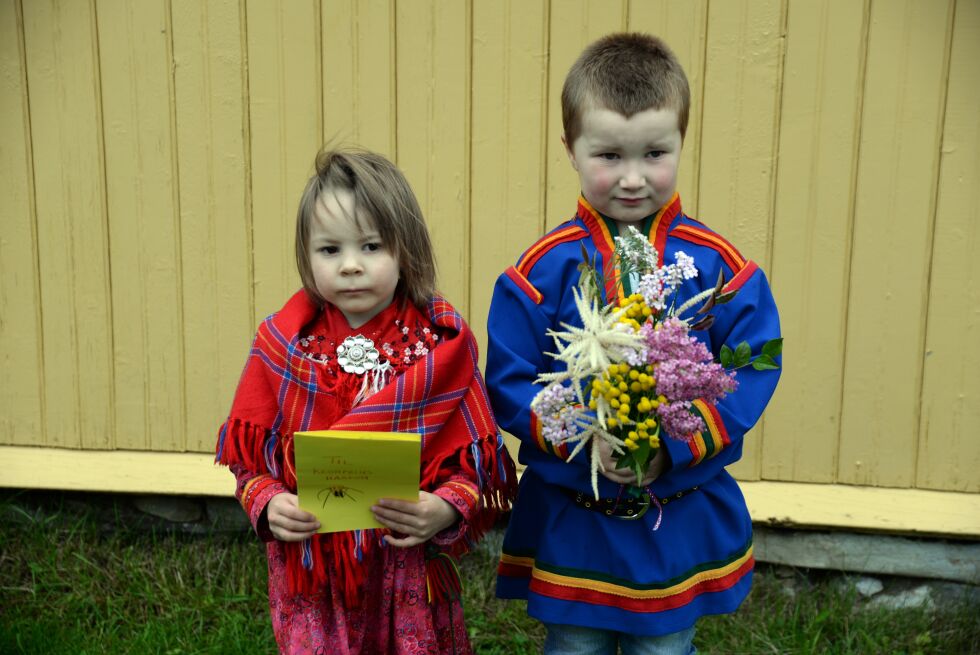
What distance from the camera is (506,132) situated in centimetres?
328

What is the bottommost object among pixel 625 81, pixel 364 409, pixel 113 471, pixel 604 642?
pixel 113 471

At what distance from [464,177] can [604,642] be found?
1.78 m

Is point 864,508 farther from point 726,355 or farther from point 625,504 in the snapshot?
point 726,355

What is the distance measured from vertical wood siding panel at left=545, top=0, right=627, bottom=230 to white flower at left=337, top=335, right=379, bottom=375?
145cm

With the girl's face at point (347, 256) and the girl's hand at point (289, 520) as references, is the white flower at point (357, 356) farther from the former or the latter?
the girl's hand at point (289, 520)

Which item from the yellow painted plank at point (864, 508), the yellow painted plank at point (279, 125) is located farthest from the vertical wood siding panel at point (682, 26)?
the yellow painted plank at point (864, 508)

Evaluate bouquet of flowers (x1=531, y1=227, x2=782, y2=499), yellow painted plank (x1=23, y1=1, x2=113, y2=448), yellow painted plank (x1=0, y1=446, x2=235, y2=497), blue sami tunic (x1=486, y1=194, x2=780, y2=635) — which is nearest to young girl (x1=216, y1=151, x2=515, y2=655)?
blue sami tunic (x1=486, y1=194, x2=780, y2=635)

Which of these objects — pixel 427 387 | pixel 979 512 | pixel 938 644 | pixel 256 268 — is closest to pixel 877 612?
pixel 938 644

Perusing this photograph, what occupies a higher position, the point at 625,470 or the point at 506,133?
the point at 506,133

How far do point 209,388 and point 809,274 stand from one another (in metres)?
2.29

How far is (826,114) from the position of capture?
10.3ft

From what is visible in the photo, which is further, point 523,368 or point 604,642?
point 604,642

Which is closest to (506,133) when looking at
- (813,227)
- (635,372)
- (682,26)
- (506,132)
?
(506,132)

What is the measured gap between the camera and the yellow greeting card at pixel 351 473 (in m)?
1.74
